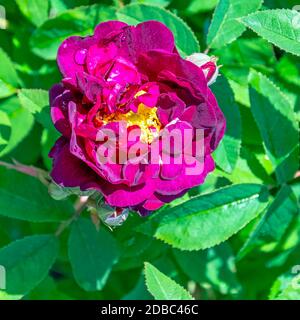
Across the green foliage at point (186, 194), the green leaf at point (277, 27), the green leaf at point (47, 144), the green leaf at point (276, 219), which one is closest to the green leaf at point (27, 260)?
the green foliage at point (186, 194)

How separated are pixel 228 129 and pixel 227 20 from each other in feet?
0.68

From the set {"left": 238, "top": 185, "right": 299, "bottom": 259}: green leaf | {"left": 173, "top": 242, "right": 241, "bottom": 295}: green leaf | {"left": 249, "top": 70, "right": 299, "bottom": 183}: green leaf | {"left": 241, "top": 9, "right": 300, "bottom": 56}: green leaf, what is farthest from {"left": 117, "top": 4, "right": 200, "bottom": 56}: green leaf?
{"left": 173, "top": 242, "right": 241, "bottom": 295}: green leaf

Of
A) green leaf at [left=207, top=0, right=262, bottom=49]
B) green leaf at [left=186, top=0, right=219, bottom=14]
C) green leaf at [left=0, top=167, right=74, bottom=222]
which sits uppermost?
green leaf at [left=207, top=0, right=262, bottom=49]

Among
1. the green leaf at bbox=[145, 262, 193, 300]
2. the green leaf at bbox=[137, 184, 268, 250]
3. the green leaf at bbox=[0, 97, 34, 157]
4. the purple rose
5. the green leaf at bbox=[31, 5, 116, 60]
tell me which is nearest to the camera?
the purple rose

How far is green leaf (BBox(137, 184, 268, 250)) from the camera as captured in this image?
50.1 inches

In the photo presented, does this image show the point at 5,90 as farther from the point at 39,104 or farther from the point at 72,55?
the point at 72,55

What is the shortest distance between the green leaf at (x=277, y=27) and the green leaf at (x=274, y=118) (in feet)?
0.66

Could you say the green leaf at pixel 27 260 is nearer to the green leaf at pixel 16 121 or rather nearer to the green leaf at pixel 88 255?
the green leaf at pixel 88 255

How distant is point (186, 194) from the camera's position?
137cm

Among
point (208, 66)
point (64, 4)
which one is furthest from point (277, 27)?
point (64, 4)

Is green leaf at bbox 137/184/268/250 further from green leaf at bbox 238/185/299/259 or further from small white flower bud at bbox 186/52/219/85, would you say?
small white flower bud at bbox 186/52/219/85

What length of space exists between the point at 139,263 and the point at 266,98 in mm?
475

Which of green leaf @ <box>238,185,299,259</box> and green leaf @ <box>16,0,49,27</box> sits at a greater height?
green leaf @ <box>16,0,49,27</box>

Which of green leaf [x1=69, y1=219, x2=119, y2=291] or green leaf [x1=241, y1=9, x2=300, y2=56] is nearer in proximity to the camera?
green leaf [x1=241, y1=9, x2=300, y2=56]
